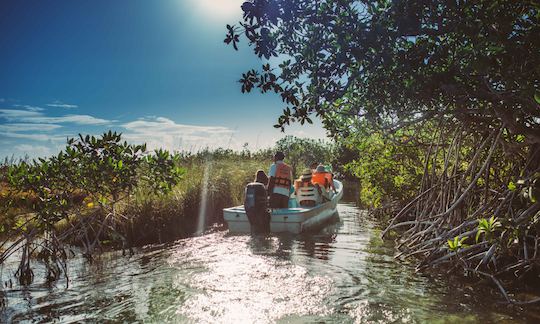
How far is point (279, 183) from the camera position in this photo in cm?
1212

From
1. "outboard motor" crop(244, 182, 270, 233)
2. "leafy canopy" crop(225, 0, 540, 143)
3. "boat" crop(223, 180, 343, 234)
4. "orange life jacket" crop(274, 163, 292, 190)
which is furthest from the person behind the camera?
"orange life jacket" crop(274, 163, 292, 190)

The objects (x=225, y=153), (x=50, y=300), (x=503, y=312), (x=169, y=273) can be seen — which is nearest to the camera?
(x=503, y=312)

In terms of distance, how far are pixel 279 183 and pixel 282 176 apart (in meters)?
0.25

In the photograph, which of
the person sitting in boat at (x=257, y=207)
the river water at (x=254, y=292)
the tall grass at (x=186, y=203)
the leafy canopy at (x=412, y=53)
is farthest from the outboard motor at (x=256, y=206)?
the leafy canopy at (x=412, y=53)

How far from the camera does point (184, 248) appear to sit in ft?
32.9

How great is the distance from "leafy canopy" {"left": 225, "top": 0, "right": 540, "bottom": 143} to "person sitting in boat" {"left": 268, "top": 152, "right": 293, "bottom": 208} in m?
6.33

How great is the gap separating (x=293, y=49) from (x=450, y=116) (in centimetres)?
317

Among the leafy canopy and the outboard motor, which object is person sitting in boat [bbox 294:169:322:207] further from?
the leafy canopy

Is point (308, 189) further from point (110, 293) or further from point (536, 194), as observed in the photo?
point (536, 194)

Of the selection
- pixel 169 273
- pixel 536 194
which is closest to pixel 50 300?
pixel 169 273

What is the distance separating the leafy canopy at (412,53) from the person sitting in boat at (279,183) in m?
6.33

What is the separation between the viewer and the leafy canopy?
4297 mm

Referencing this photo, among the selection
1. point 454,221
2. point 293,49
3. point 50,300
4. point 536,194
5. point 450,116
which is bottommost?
point 50,300

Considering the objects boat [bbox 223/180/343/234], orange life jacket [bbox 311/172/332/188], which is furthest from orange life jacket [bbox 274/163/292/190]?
orange life jacket [bbox 311/172/332/188]
